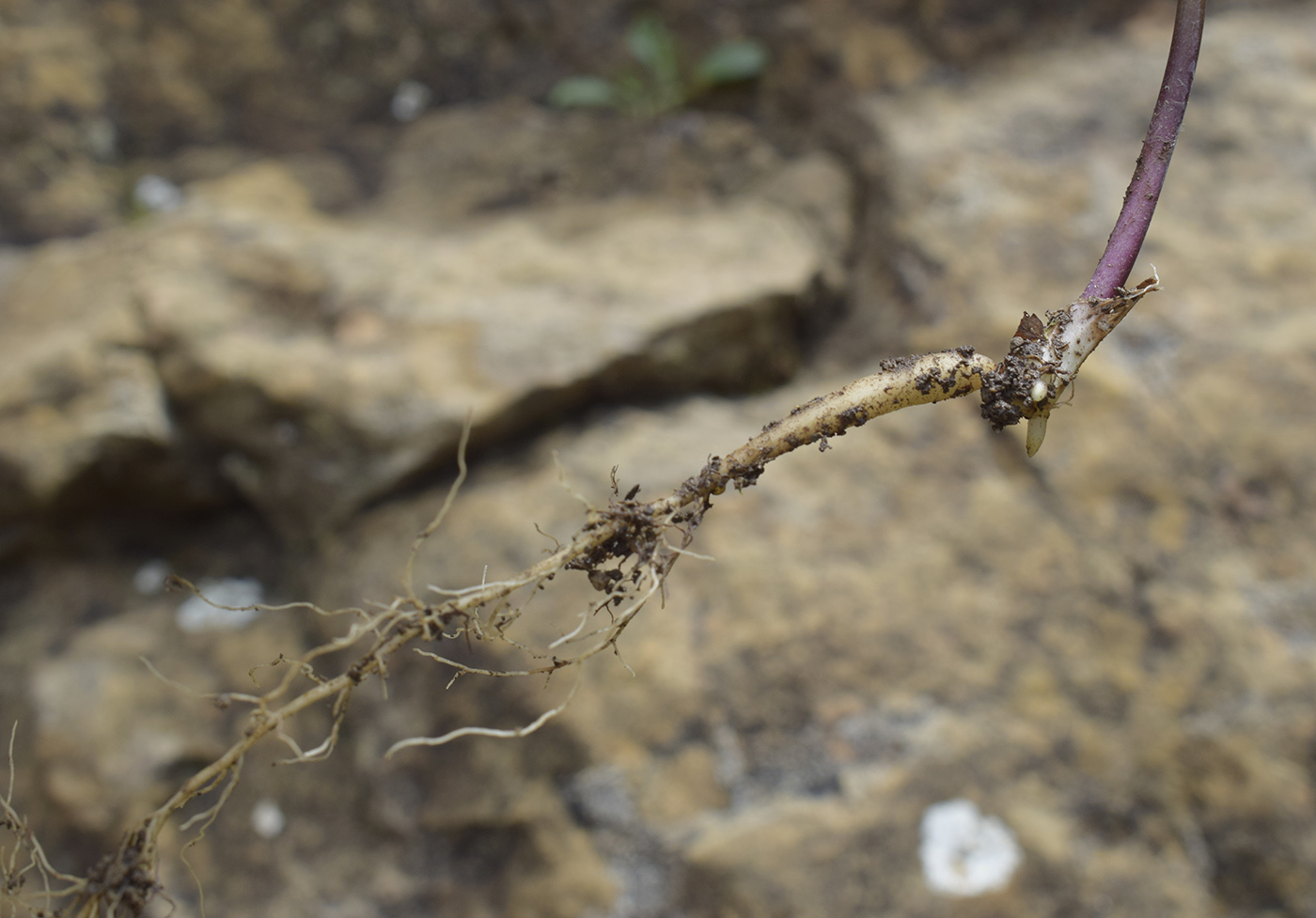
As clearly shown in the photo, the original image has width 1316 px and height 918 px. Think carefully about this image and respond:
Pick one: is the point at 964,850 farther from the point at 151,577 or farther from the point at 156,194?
the point at 156,194

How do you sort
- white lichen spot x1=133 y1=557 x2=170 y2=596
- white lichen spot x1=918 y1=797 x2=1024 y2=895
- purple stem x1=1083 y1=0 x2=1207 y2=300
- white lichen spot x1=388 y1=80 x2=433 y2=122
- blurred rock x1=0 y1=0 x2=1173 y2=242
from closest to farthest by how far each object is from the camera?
purple stem x1=1083 y1=0 x2=1207 y2=300
white lichen spot x1=918 y1=797 x2=1024 y2=895
white lichen spot x1=133 y1=557 x2=170 y2=596
blurred rock x1=0 y1=0 x2=1173 y2=242
white lichen spot x1=388 y1=80 x2=433 y2=122

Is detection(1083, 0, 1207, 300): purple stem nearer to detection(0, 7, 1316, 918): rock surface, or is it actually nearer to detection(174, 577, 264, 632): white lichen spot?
detection(0, 7, 1316, 918): rock surface

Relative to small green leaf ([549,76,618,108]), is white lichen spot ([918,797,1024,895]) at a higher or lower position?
lower

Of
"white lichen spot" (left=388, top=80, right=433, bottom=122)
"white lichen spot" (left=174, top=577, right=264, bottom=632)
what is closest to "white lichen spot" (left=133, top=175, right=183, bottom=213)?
"white lichen spot" (left=388, top=80, right=433, bottom=122)

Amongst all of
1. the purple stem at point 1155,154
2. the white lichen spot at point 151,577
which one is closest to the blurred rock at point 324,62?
the white lichen spot at point 151,577

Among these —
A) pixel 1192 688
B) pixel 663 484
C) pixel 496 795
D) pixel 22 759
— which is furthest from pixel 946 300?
pixel 22 759

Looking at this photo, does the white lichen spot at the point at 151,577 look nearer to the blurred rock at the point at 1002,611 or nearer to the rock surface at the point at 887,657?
the rock surface at the point at 887,657

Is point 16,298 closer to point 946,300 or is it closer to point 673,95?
point 673,95
